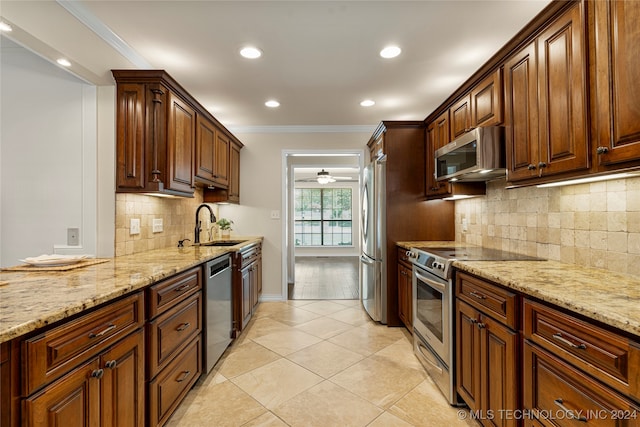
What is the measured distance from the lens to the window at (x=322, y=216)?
30.2 ft

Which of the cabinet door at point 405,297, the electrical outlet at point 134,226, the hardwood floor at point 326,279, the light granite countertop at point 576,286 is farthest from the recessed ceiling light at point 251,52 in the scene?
the hardwood floor at point 326,279

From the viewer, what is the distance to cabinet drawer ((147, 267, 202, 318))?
1535 mm

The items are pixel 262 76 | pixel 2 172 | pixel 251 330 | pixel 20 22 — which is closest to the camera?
pixel 20 22

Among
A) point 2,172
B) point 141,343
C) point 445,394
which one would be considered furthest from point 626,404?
point 2,172

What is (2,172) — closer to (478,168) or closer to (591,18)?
(478,168)

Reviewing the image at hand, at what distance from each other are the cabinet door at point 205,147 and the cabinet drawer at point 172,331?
1.31m

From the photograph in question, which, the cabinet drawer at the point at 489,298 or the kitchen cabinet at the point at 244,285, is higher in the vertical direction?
the cabinet drawer at the point at 489,298

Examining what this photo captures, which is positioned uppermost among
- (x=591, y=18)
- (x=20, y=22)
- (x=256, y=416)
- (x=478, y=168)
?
(x=20, y=22)

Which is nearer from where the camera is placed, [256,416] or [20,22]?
[20,22]

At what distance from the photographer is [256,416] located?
71.5 inches

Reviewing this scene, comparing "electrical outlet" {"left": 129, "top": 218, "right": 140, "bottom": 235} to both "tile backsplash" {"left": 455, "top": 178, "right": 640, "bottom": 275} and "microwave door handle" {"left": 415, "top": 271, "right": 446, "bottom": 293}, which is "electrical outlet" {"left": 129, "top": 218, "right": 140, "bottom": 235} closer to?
"microwave door handle" {"left": 415, "top": 271, "right": 446, "bottom": 293}

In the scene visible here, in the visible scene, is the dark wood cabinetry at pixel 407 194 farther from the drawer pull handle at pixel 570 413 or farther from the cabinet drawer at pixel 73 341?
the cabinet drawer at pixel 73 341

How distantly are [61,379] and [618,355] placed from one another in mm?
1752

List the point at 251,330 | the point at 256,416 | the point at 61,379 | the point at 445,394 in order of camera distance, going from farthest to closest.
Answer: the point at 251,330
the point at 445,394
the point at 256,416
the point at 61,379
